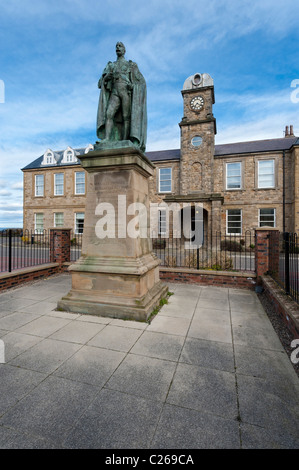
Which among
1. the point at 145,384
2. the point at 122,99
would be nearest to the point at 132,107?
the point at 122,99

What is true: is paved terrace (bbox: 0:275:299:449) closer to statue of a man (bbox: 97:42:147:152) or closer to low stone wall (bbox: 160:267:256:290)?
low stone wall (bbox: 160:267:256:290)

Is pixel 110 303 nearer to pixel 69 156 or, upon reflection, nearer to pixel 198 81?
pixel 198 81

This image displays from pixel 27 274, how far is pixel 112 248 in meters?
3.83

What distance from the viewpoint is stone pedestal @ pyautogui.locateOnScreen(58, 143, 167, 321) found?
14.1 feet

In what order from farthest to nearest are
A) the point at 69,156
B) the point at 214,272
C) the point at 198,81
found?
the point at 69,156 < the point at 198,81 < the point at 214,272

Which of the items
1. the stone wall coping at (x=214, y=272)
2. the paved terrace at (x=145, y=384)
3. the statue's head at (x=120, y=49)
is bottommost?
the paved terrace at (x=145, y=384)

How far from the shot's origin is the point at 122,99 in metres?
4.88

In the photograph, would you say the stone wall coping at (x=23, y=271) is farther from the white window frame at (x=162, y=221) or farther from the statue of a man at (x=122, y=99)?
the white window frame at (x=162, y=221)

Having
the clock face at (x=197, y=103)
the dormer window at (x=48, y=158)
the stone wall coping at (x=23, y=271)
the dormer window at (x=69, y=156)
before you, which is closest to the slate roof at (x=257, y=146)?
the clock face at (x=197, y=103)

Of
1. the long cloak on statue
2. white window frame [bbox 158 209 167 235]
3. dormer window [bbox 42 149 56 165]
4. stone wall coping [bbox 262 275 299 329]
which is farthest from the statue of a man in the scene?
dormer window [bbox 42 149 56 165]

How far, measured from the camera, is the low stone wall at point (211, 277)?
665 cm

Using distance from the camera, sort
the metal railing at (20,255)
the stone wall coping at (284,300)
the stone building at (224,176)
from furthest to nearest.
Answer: the stone building at (224,176)
the metal railing at (20,255)
the stone wall coping at (284,300)

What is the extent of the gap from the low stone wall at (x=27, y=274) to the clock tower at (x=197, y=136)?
13494 millimetres
